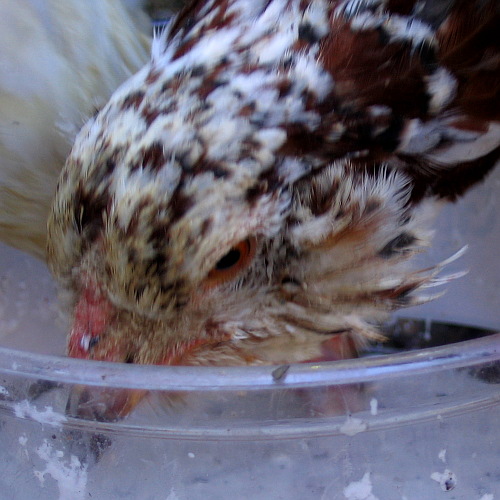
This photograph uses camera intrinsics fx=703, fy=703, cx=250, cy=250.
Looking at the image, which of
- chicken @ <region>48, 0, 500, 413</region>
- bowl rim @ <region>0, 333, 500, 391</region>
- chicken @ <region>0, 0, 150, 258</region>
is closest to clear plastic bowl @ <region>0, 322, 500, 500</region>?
bowl rim @ <region>0, 333, 500, 391</region>

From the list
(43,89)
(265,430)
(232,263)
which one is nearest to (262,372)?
(265,430)

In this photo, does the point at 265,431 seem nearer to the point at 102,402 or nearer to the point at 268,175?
the point at 102,402

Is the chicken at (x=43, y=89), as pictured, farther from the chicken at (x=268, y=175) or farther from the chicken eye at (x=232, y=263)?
the chicken eye at (x=232, y=263)

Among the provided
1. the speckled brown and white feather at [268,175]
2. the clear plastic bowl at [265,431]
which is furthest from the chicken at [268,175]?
the clear plastic bowl at [265,431]

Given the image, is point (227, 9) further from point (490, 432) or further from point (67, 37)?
point (490, 432)

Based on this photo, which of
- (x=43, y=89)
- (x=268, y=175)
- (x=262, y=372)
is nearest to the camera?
(x=262, y=372)

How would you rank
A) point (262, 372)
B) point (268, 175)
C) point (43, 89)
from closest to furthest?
point (262, 372) → point (268, 175) → point (43, 89)
